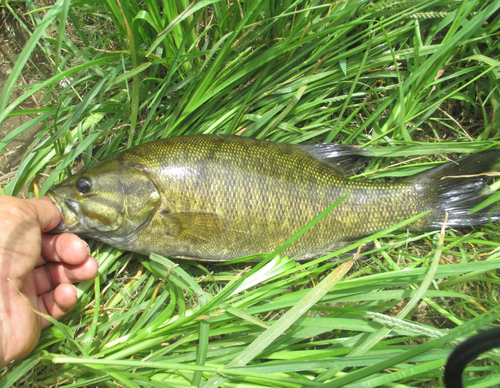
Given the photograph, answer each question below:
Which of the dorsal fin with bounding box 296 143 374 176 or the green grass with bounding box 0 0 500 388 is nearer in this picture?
the green grass with bounding box 0 0 500 388

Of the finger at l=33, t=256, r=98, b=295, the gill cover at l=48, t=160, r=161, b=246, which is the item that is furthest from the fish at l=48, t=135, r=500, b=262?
the finger at l=33, t=256, r=98, b=295

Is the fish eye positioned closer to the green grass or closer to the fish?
the fish

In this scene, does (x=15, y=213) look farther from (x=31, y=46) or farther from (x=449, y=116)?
(x=449, y=116)

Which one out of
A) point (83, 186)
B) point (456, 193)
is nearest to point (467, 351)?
point (456, 193)

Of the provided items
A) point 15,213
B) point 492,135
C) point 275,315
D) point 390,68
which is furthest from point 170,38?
point 492,135

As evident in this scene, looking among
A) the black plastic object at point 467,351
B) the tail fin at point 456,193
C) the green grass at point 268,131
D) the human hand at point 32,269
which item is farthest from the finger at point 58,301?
the tail fin at point 456,193

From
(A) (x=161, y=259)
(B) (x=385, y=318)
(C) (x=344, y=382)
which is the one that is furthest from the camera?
(A) (x=161, y=259)
